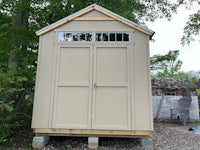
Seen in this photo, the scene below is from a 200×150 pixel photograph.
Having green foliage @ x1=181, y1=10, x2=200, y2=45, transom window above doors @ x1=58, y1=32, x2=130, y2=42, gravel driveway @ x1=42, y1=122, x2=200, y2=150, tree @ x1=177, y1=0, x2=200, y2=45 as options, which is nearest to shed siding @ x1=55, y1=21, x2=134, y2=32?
transom window above doors @ x1=58, y1=32, x2=130, y2=42

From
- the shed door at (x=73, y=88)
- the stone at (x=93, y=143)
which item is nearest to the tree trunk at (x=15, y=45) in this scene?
the shed door at (x=73, y=88)

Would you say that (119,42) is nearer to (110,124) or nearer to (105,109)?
(105,109)

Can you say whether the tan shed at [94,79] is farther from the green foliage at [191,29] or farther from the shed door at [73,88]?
the green foliage at [191,29]

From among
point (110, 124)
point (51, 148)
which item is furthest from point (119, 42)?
point (51, 148)

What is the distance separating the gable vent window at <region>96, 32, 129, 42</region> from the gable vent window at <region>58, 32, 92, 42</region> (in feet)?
0.78

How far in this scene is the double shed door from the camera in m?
4.41

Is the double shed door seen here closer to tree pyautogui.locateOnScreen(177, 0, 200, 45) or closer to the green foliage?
tree pyautogui.locateOnScreen(177, 0, 200, 45)

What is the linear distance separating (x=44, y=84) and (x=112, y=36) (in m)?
2.08

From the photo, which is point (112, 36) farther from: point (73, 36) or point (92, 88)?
point (92, 88)

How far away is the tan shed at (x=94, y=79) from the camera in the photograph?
14.4 feet

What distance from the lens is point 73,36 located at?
15.8 ft

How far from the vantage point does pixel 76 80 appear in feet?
15.0

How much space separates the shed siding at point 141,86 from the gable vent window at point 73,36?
121cm

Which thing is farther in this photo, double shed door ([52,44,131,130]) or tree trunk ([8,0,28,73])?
tree trunk ([8,0,28,73])
